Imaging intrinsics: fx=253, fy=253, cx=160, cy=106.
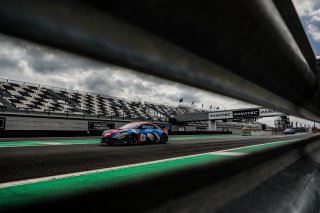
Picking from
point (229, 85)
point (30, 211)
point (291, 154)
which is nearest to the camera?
point (30, 211)

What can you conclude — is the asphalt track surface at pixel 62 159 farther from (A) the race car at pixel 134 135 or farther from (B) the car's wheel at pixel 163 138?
(B) the car's wheel at pixel 163 138

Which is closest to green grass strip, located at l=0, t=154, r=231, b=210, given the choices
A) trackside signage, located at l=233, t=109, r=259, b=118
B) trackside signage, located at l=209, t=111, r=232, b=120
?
trackside signage, located at l=233, t=109, r=259, b=118

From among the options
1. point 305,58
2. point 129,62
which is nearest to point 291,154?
point 305,58

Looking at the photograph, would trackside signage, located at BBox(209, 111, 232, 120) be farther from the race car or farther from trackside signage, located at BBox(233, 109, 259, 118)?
the race car

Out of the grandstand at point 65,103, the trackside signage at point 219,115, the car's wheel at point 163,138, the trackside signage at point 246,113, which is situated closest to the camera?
the car's wheel at point 163,138

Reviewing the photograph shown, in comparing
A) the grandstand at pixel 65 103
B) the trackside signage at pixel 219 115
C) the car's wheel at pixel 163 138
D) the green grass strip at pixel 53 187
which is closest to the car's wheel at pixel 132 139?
the car's wheel at pixel 163 138

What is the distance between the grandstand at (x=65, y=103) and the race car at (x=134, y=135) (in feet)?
79.9

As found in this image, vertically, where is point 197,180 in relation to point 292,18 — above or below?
below

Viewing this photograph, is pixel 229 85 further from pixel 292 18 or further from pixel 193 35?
pixel 193 35

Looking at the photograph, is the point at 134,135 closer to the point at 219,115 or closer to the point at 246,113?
the point at 246,113

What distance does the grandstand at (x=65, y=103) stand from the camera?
32.4 m

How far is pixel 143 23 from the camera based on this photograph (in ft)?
2.55

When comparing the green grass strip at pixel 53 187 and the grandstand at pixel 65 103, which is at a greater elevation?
the grandstand at pixel 65 103

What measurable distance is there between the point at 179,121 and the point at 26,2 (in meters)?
50.6
